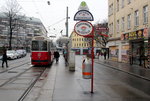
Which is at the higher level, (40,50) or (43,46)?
(43,46)

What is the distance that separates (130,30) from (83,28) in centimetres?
1898

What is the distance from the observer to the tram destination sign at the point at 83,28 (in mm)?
8750

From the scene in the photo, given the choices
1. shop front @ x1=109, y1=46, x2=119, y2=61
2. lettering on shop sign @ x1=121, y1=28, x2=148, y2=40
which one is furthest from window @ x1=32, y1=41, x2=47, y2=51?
shop front @ x1=109, y1=46, x2=119, y2=61

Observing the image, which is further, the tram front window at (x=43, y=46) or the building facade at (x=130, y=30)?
the building facade at (x=130, y=30)

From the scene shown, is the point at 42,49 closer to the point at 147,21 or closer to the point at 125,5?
the point at 147,21

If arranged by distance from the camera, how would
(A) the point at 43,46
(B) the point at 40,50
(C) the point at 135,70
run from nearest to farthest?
(C) the point at 135,70 < (B) the point at 40,50 < (A) the point at 43,46

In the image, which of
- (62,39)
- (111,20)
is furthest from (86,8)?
(111,20)

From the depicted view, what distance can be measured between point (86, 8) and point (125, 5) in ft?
70.5

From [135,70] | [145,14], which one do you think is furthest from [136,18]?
[135,70]

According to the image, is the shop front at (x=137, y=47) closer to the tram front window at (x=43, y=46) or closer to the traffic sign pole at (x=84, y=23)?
the tram front window at (x=43, y=46)

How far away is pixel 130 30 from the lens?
26531 millimetres

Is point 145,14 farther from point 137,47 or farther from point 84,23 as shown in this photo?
point 84,23

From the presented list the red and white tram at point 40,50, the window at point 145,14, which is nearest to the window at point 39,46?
the red and white tram at point 40,50

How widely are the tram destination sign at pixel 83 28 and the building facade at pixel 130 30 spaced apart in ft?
43.2
